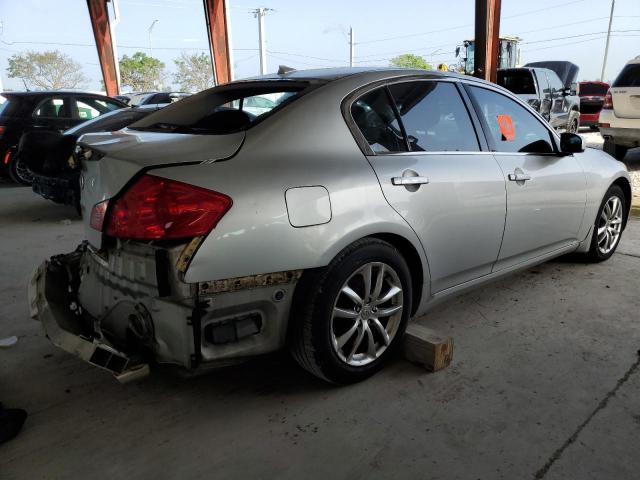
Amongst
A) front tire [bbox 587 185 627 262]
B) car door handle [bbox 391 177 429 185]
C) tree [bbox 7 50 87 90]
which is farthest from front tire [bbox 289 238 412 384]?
tree [bbox 7 50 87 90]

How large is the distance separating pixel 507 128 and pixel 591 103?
16269mm

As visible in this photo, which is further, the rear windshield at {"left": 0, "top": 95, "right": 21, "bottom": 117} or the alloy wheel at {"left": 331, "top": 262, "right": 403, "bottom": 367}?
the rear windshield at {"left": 0, "top": 95, "right": 21, "bottom": 117}

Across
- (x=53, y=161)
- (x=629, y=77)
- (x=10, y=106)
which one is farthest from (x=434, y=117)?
(x=10, y=106)

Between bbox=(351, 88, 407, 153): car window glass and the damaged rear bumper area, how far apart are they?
2.60ft

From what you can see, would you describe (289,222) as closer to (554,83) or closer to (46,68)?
(554,83)

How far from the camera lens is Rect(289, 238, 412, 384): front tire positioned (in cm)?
215

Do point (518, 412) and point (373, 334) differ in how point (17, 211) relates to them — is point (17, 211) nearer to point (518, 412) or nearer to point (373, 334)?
point (373, 334)

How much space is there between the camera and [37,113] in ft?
26.6

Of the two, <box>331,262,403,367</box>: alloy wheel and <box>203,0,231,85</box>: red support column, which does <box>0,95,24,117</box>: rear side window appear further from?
<box>203,0,231,85</box>: red support column

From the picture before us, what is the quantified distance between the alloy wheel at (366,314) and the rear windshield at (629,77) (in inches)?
297

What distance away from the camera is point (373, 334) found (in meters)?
2.49

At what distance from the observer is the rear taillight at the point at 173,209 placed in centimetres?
188

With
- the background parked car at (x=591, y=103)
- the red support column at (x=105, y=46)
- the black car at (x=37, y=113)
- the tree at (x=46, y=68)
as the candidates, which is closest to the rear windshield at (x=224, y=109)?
the black car at (x=37, y=113)

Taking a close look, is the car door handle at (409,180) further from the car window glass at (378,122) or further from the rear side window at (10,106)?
the rear side window at (10,106)
